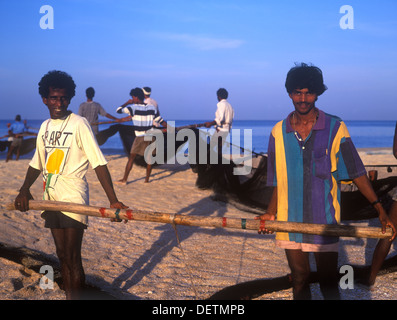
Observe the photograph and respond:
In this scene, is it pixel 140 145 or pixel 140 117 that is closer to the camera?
pixel 140 117

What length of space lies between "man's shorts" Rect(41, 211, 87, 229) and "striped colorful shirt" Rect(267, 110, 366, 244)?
146 cm

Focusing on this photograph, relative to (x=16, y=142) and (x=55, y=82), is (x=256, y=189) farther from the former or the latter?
(x=16, y=142)

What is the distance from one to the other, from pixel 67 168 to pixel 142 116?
660cm

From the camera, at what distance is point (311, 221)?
3078mm

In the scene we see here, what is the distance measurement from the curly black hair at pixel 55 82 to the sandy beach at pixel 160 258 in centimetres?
138

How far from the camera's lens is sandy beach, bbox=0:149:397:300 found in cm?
443

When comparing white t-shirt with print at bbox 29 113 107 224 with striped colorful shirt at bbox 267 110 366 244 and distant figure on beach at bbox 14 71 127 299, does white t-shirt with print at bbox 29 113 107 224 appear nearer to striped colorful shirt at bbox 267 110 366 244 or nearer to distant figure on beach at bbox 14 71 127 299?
distant figure on beach at bbox 14 71 127 299

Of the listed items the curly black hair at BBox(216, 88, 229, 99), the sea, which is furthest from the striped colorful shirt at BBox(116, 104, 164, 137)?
the curly black hair at BBox(216, 88, 229, 99)

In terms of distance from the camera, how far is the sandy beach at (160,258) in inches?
174

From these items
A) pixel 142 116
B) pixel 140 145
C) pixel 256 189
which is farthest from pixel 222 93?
pixel 256 189

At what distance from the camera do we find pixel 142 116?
32.6 feet

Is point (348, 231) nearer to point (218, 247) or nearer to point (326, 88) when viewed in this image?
point (326, 88)

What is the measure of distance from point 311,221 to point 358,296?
1670mm

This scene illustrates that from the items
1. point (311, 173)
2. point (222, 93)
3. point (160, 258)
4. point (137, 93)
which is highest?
point (222, 93)
